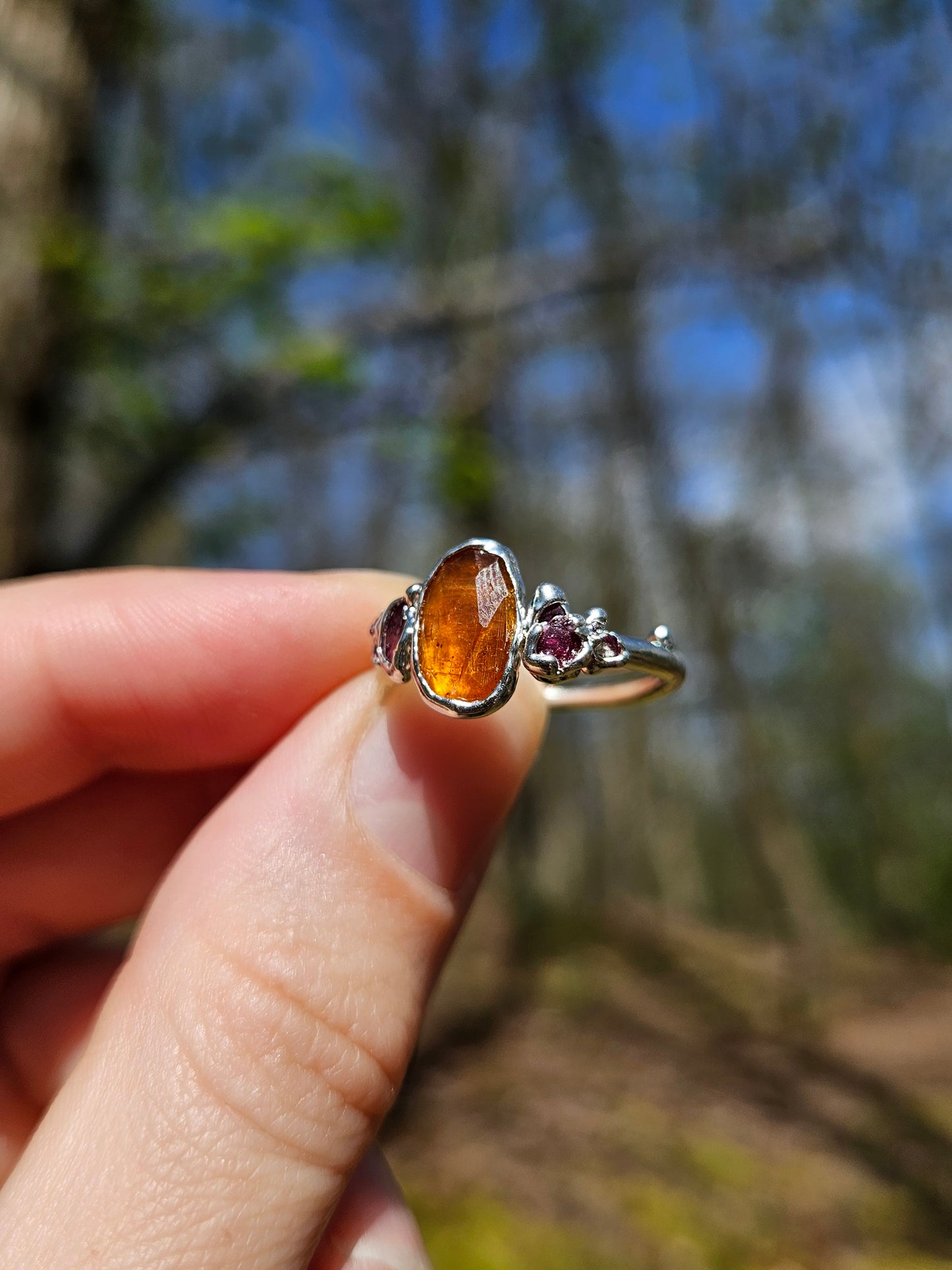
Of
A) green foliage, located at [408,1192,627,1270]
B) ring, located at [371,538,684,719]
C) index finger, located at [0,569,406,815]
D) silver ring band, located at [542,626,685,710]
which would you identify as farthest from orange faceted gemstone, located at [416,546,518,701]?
green foliage, located at [408,1192,627,1270]

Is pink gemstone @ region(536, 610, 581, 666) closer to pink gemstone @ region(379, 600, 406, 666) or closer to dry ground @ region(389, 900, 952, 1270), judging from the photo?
pink gemstone @ region(379, 600, 406, 666)

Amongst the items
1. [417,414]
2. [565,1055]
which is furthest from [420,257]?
[565,1055]

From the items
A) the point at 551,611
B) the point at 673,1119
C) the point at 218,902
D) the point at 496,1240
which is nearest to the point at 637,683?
the point at 551,611

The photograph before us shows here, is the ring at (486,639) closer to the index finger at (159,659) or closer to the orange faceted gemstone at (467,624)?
the orange faceted gemstone at (467,624)

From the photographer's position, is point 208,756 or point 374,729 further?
point 208,756

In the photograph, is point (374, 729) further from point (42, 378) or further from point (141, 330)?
point (141, 330)

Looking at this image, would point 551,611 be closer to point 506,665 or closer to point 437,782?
point 506,665

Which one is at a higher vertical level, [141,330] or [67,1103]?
[141,330]
